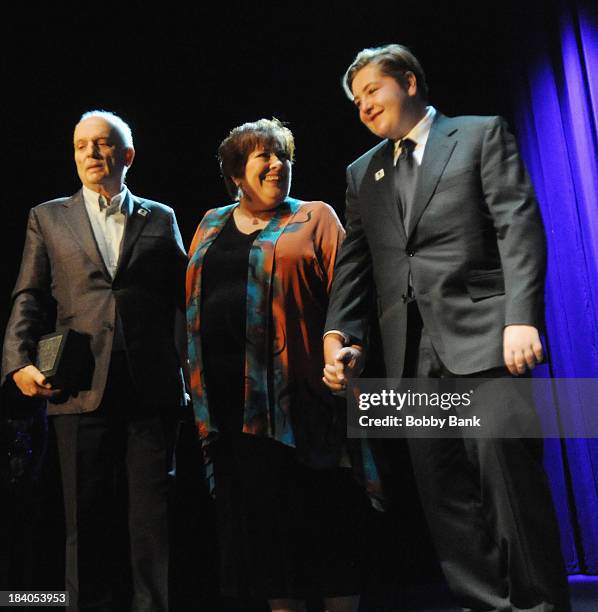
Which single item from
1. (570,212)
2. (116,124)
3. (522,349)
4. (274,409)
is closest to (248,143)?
(116,124)

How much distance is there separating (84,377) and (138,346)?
0.17 meters

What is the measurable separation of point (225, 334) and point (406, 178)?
0.67 metres

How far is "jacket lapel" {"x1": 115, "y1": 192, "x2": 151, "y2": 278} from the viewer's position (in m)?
2.16

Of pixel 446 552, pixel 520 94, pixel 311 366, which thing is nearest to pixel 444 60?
pixel 520 94

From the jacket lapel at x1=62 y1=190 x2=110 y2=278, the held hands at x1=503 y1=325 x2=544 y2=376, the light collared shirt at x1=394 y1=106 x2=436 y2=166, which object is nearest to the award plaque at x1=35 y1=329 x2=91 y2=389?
the jacket lapel at x1=62 y1=190 x2=110 y2=278

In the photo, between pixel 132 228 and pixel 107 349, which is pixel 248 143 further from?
pixel 107 349

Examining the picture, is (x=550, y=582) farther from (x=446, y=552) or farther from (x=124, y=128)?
(x=124, y=128)

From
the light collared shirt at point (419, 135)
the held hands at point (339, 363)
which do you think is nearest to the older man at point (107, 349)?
the held hands at point (339, 363)

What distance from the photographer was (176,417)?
7.09ft

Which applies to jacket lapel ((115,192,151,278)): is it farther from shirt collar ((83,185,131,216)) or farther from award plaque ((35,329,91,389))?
award plaque ((35,329,91,389))

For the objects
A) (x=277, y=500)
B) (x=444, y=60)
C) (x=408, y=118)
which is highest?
(x=444, y=60)

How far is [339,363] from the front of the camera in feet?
5.77

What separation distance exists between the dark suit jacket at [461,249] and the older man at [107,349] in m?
0.60

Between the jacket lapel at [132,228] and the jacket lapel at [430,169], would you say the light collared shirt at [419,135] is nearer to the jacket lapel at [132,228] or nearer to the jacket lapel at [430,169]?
the jacket lapel at [430,169]
